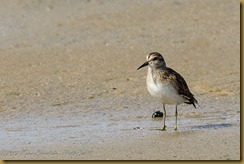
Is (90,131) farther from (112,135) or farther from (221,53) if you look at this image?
(221,53)

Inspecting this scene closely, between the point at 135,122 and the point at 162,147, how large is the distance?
1.55 m

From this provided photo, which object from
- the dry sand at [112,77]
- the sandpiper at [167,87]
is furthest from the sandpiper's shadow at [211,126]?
the sandpiper at [167,87]

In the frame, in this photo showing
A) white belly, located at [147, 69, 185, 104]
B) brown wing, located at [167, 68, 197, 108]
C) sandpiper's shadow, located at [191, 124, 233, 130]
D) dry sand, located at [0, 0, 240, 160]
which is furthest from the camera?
brown wing, located at [167, 68, 197, 108]

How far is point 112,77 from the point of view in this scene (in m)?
12.2

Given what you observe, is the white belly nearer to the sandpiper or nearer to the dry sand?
the sandpiper

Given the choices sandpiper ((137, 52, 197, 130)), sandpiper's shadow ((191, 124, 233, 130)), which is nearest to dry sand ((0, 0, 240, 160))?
sandpiper's shadow ((191, 124, 233, 130))

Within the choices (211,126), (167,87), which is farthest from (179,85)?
(211,126)

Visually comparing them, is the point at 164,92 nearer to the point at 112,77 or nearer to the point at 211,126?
the point at 211,126

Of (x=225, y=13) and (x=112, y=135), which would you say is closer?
(x=112, y=135)

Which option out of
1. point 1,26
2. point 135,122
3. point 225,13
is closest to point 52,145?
point 135,122

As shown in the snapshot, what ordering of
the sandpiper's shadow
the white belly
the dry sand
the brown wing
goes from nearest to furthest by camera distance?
the dry sand, the sandpiper's shadow, the white belly, the brown wing

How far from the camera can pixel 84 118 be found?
991 cm

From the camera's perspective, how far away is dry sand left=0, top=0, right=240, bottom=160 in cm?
829

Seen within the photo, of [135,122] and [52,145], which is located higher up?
[135,122]
